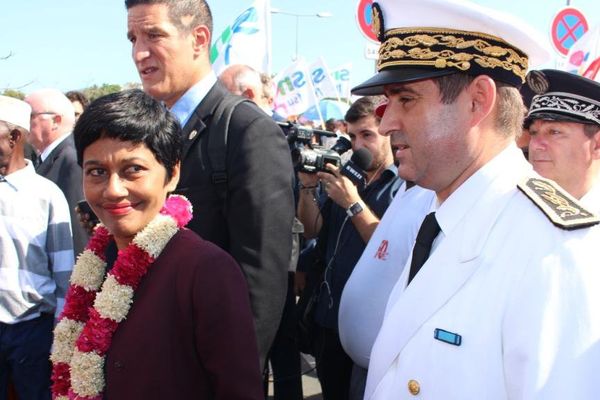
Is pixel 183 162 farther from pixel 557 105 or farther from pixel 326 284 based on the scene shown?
pixel 557 105

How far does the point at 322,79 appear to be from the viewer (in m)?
12.7

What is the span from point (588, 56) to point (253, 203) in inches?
165

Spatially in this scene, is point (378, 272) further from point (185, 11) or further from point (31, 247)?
point (31, 247)

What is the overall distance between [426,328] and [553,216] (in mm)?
370

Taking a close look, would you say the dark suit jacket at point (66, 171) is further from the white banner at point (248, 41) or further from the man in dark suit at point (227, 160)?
the white banner at point (248, 41)

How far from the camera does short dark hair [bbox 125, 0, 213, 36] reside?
2.31m

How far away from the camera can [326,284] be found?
9.89 ft

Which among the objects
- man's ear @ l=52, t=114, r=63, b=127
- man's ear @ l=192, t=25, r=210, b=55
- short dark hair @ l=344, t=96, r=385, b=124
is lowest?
man's ear @ l=52, t=114, r=63, b=127

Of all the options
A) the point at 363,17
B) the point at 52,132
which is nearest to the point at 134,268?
the point at 52,132

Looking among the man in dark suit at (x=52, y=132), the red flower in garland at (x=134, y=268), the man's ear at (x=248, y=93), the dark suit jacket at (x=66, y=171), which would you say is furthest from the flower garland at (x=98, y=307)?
the man's ear at (x=248, y=93)

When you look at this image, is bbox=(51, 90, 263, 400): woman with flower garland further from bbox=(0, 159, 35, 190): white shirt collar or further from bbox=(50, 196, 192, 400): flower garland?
bbox=(0, 159, 35, 190): white shirt collar

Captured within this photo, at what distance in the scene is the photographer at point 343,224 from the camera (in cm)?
296

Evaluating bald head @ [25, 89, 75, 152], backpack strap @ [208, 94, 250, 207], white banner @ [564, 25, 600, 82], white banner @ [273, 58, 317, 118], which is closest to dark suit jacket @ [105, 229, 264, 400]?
backpack strap @ [208, 94, 250, 207]

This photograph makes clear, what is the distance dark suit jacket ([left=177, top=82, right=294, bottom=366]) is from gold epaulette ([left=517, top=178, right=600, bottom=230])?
3.46 ft
